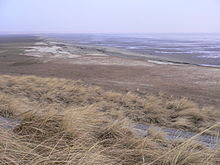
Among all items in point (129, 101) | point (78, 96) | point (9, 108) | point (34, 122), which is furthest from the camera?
point (78, 96)

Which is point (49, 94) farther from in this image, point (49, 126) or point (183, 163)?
point (183, 163)

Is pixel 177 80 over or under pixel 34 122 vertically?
under

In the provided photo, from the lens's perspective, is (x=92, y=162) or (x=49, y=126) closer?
(x=92, y=162)

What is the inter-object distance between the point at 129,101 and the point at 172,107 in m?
1.80

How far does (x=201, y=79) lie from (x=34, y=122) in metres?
15.0

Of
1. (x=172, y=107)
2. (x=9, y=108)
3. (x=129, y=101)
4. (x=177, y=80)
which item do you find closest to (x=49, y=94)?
(x=129, y=101)

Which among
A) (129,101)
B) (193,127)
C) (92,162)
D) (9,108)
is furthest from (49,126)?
(129,101)

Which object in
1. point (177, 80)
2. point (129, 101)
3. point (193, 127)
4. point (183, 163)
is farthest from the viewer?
point (177, 80)

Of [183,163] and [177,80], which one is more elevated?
[183,163]

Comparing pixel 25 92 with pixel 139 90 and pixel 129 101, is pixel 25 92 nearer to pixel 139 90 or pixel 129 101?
pixel 129 101

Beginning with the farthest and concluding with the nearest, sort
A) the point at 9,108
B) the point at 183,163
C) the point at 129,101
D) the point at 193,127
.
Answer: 1. the point at 129,101
2. the point at 193,127
3. the point at 9,108
4. the point at 183,163

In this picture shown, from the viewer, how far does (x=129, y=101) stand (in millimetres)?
8930

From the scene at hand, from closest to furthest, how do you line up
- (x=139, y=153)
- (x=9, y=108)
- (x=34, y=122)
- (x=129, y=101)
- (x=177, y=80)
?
(x=139, y=153) → (x=34, y=122) → (x=9, y=108) → (x=129, y=101) → (x=177, y=80)

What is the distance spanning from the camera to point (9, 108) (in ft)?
15.3
